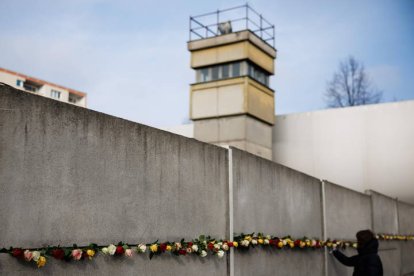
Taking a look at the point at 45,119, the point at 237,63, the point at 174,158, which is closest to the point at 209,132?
the point at 237,63

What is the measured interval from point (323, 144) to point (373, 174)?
8.03 feet

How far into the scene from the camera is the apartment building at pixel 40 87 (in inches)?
2659

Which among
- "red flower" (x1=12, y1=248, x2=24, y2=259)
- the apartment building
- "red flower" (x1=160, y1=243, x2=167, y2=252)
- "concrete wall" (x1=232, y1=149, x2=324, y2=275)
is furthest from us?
the apartment building

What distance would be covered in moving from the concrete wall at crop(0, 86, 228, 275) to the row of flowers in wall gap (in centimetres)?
7

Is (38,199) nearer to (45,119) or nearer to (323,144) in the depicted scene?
(45,119)

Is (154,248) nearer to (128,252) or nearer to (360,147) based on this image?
(128,252)

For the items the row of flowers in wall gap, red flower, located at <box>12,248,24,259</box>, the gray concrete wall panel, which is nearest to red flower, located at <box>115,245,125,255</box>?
the row of flowers in wall gap

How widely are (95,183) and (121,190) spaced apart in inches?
14.1

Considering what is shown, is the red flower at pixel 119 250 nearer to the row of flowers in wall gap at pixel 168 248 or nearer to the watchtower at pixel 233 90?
the row of flowers in wall gap at pixel 168 248

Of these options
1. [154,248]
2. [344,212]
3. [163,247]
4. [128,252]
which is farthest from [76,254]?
[344,212]

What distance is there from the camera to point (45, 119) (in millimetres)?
4172

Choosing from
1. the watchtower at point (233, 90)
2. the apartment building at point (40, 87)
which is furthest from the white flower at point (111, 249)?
the apartment building at point (40, 87)

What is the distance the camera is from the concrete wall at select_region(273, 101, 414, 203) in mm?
20719

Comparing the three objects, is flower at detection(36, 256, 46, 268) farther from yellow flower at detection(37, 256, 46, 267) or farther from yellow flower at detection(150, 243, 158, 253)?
yellow flower at detection(150, 243, 158, 253)
